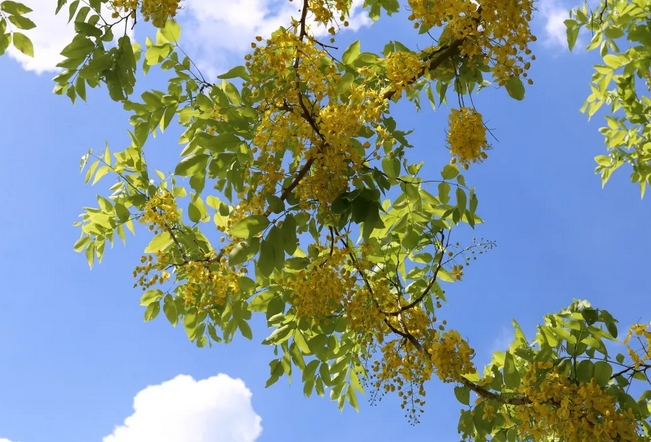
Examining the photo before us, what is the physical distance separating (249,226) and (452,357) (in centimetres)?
91

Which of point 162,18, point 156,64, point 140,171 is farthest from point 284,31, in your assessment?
point 140,171

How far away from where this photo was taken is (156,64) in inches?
115

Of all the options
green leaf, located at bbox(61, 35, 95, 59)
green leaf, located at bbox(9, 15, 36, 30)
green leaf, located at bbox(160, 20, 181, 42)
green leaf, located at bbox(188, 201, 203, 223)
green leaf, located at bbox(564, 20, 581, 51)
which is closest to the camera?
green leaf, located at bbox(61, 35, 95, 59)

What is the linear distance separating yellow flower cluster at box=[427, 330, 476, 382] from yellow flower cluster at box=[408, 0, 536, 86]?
1.09 m

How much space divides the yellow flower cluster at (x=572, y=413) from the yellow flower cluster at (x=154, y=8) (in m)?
1.99

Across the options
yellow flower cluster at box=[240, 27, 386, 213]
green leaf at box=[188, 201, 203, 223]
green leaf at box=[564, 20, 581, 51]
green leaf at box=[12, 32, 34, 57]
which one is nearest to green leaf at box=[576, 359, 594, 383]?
yellow flower cluster at box=[240, 27, 386, 213]

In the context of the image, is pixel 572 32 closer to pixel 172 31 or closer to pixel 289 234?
pixel 172 31

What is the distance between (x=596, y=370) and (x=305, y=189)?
4.34 ft

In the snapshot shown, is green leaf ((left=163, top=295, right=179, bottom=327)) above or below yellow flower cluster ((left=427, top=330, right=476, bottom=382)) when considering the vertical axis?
above

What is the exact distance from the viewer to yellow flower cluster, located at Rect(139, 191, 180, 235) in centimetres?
288

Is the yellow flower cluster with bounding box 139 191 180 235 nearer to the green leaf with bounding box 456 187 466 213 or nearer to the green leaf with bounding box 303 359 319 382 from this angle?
the green leaf with bounding box 303 359 319 382

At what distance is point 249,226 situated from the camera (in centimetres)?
215

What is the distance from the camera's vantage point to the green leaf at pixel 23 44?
269cm

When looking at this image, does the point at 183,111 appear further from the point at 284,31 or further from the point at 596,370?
the point at 596,370
